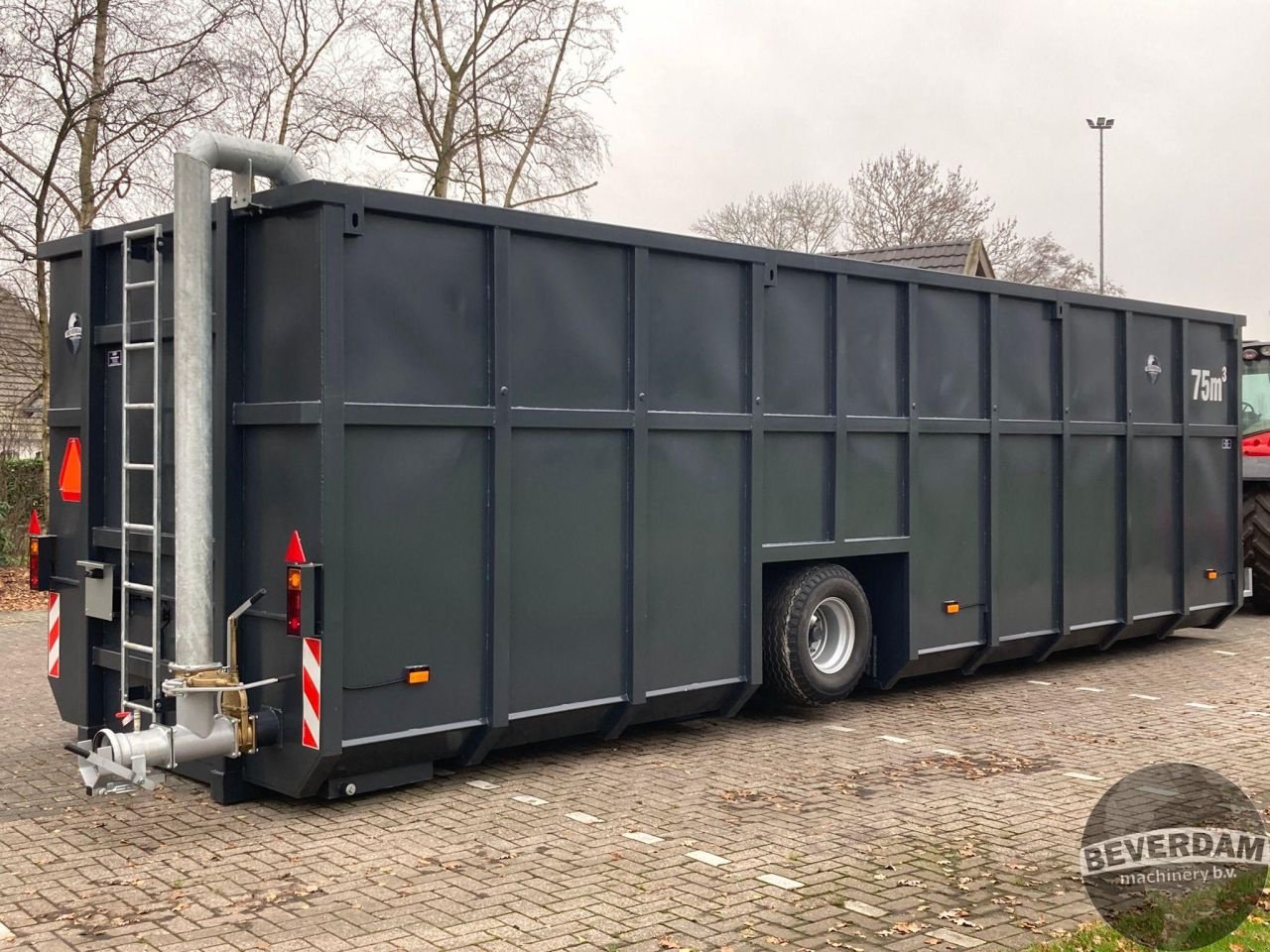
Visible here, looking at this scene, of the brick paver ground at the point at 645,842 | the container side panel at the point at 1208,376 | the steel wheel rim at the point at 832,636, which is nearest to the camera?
the brick paver ground at the point at 645,842

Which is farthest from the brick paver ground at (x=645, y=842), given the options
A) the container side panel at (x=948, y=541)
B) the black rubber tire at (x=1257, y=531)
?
the black rubber tire at (x=1257, y=531)

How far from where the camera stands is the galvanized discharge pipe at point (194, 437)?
239 inches

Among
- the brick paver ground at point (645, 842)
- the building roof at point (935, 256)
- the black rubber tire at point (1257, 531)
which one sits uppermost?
the building roof at point (935, 256)

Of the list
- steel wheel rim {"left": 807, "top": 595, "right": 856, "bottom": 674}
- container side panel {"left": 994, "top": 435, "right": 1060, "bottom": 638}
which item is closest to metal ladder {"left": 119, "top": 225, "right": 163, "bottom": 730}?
steel wheel rim {"left": 807, "top": 595, "right": 856, "bottom": 674}

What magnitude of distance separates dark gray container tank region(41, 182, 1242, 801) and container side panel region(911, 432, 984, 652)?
0.08 ft

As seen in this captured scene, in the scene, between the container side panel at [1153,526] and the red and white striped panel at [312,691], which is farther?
the container side panel at [1153,526]

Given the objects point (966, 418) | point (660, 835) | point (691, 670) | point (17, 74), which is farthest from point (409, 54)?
point (660, 835)

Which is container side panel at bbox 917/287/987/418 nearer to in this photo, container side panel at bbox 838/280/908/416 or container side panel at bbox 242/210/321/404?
container side panel at bbox 838/280/908/416

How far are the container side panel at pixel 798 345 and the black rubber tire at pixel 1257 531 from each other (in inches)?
276

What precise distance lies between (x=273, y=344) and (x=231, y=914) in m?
2.66

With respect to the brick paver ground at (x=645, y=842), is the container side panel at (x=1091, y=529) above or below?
above

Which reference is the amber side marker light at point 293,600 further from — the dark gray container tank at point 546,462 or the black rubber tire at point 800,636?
the black rubber tire at point 800,636

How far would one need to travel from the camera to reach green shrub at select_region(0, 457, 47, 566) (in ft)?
58.3

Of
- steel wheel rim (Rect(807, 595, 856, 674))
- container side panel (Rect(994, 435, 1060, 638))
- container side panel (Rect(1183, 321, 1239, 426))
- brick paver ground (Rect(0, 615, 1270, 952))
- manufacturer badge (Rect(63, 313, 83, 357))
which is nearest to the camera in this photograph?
brick paver ground (Rect(0, 615, 1270, 952))
